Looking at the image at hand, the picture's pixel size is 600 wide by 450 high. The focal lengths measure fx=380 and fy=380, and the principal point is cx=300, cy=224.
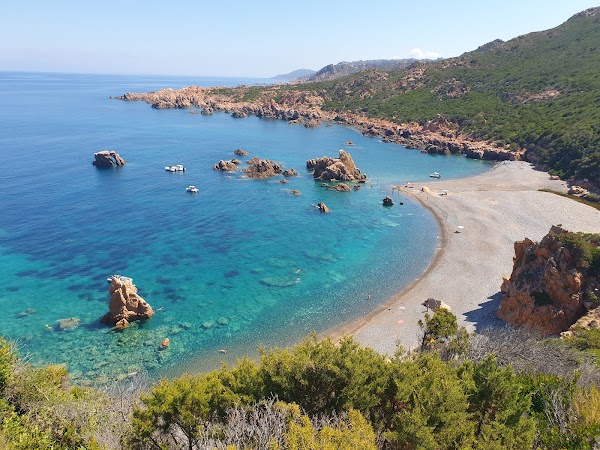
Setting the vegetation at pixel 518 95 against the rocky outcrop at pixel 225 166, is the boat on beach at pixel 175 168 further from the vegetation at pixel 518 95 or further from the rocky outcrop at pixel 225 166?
the vegetation at pixel 518 95

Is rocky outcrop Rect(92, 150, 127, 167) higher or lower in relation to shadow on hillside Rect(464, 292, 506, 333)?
higher

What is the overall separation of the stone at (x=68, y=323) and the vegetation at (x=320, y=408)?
1388cm

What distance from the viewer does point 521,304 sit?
3027cm

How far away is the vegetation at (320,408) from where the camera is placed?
41.1 ft

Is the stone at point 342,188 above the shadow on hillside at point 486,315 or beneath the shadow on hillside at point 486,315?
above

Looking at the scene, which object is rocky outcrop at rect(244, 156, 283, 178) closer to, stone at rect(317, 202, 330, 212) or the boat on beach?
the boat on beach

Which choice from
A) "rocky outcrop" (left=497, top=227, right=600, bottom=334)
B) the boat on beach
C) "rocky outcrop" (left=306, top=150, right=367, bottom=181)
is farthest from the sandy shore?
the boat on beach

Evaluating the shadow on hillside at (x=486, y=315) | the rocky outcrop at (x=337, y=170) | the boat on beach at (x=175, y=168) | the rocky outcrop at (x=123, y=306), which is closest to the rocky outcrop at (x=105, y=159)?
the boat on beach at (x=175, y=168)

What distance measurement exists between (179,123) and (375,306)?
391 feet

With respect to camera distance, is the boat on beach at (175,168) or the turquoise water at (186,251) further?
the boat on beach at (175,168)

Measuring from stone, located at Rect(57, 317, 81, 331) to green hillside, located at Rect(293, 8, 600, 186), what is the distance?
78468 millimetres

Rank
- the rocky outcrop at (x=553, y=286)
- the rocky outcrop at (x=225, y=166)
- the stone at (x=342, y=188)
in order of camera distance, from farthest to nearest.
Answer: the rocky outcrop at (x=225, y=166) → the stone at (x=342, y=188) → the rocky outcrop at (x=553, y=286)

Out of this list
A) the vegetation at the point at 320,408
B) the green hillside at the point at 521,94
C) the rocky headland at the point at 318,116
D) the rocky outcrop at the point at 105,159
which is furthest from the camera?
the rocky headland at the point at 318,116

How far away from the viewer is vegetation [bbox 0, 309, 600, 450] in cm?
1252
